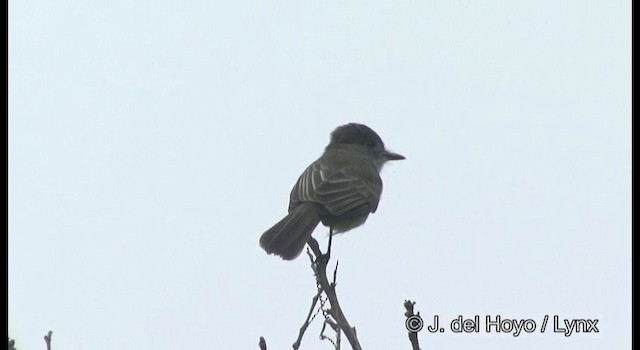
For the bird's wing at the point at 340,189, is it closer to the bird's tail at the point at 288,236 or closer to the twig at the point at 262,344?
the bird's tail at the point at 288,236

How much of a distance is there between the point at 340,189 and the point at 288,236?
1.32 m

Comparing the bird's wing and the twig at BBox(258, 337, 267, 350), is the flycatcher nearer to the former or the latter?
the bird's wing

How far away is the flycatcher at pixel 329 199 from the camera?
7.79 meters

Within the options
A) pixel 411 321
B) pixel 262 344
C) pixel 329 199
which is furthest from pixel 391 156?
pixel 262 344

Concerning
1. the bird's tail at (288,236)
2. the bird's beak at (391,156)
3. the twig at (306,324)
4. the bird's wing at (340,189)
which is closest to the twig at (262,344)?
the twig at (306,324)

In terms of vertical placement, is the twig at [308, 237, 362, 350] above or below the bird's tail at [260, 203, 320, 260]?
below

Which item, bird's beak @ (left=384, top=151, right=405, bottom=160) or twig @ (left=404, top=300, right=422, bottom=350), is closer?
twig @ (left=404, top=300, right=422, bottom=350)

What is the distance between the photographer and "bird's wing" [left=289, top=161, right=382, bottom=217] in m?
8.77

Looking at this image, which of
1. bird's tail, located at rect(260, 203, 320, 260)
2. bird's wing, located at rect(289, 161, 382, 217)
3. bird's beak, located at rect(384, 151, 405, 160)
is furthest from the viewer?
bird's beak, located at rect(384, 151, 405, 160)

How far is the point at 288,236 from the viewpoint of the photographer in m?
7.80

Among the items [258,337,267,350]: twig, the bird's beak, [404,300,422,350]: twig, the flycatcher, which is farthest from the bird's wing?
[258,337,267,350]: twig
